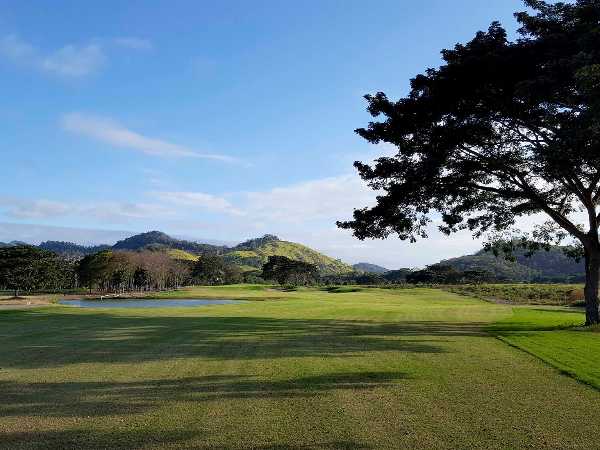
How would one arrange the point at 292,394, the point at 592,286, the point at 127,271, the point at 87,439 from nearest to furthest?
the point at 87,439
the point at 292,394
the point at 592,286
the point at 127,271

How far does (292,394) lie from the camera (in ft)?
33.0

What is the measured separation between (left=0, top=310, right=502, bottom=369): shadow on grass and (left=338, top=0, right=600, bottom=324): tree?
666 centimetres

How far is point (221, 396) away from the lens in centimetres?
994

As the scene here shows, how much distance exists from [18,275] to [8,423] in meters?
110

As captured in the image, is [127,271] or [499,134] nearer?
[499,134]

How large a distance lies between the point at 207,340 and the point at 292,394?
9.02 metres

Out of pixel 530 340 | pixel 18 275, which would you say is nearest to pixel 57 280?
pixel 18 275

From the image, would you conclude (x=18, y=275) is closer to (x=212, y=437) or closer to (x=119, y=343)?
(x=119, y=343)

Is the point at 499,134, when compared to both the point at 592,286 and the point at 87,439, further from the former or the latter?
the point at 87,439

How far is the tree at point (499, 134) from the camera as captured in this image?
1970 centimetres

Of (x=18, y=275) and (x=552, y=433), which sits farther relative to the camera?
(x=18, y=275)

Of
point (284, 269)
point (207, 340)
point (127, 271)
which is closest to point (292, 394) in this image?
point (207, 340)

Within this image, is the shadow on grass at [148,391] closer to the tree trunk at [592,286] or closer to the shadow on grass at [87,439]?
the shadow on grass at [87,439]

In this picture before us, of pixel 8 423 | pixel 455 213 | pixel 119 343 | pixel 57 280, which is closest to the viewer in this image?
pixel 8 423
